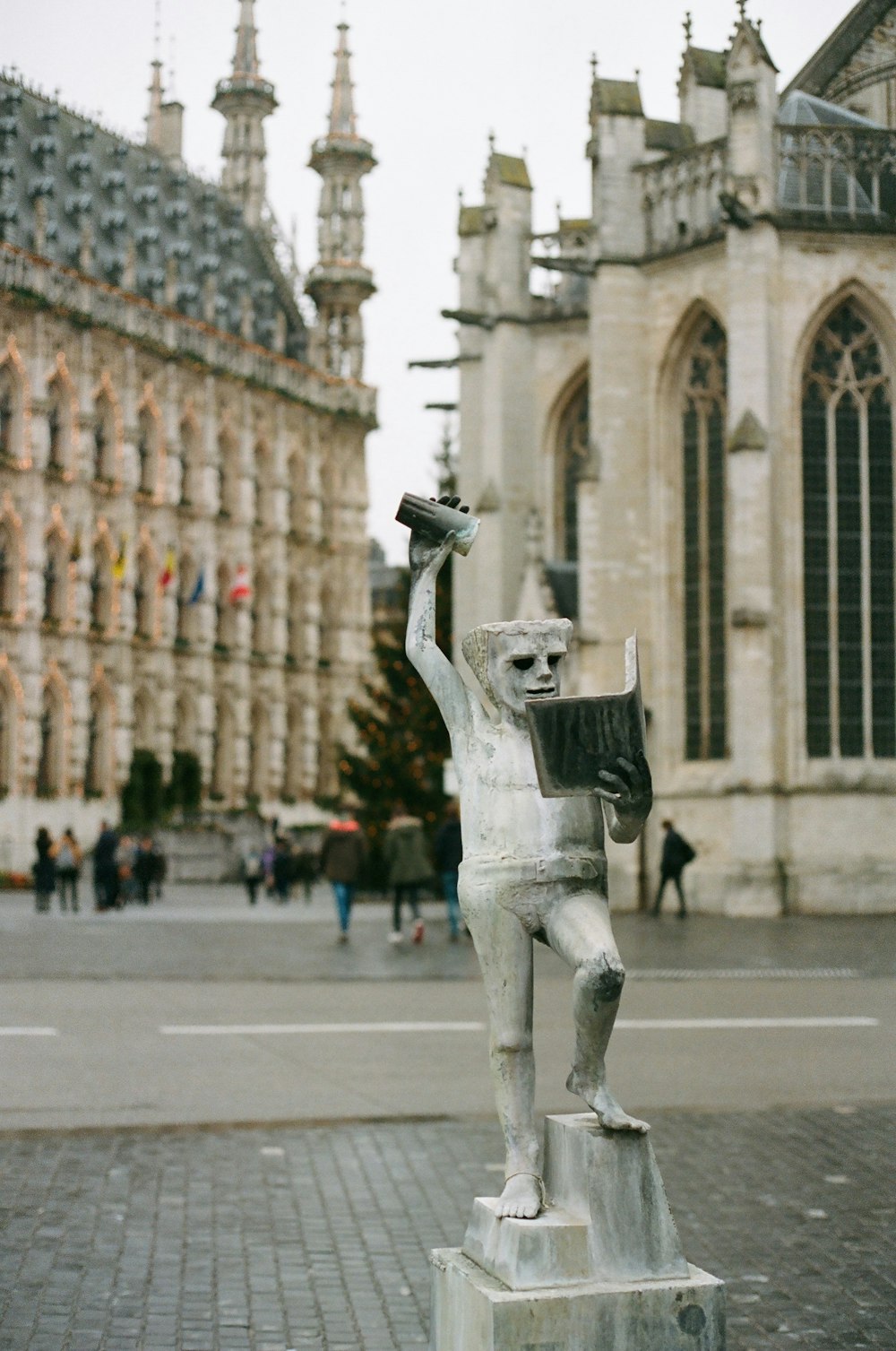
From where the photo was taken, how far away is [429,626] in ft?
17.3

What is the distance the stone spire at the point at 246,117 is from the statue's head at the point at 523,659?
72.3 metres

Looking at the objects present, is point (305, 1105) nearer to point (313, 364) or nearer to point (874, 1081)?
point (874, 1081)

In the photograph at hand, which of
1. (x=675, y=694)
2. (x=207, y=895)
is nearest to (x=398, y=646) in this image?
(x=207, y=895)

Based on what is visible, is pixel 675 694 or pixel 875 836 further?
pixel 675 694

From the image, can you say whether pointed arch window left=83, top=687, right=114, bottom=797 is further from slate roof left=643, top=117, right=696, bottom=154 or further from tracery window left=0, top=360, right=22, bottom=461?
slate roof left=643, top=117, right=696, bottom=154

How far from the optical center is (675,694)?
3153cm

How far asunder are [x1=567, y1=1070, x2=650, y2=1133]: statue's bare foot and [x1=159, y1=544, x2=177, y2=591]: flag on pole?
55.2 meters

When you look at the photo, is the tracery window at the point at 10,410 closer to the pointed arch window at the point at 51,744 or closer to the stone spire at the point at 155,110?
the pointed arch window at the point at 51,744

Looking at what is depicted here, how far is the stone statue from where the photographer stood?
4.61 meters

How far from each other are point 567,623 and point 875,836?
83.6ft

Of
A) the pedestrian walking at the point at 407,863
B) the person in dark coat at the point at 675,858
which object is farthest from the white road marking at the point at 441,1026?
the person in dark coat at the point at 675,858

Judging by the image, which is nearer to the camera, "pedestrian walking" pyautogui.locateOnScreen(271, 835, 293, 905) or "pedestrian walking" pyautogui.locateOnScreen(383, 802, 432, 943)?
"pedestrian walking" pyautogui.locateOnScreen(383, 802, 432, 943)

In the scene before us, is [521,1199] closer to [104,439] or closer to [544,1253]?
[544,1253]

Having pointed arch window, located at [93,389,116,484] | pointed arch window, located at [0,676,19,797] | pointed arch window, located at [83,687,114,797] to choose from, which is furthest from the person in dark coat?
pointed arch window, located at [93,389,116,484]
